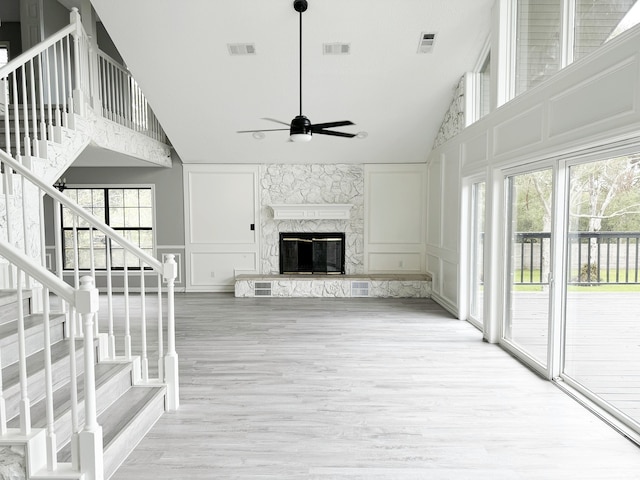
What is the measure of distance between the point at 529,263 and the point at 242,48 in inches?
167

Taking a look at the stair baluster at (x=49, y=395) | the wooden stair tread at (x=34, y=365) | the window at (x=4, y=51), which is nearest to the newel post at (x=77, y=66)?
the wooden stair tread at (x=34, y=365)

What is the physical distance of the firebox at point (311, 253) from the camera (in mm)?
8117

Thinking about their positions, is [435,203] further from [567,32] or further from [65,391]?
[65,391]

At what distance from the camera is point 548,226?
3.86 metres

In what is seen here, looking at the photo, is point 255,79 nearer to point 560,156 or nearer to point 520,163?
point 520,163

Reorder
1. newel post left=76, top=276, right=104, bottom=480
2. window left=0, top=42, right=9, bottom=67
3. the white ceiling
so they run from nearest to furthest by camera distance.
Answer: newel post left=76, top=276, right=104, bottom=480, the white ceiling, window left=0, top=42, right=9, bottom=67

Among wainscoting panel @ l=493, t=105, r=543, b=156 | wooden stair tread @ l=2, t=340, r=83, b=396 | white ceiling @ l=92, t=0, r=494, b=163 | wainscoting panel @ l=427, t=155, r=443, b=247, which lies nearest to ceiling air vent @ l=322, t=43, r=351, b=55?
white ceiling @ l=92, t=0, r=494, b=163

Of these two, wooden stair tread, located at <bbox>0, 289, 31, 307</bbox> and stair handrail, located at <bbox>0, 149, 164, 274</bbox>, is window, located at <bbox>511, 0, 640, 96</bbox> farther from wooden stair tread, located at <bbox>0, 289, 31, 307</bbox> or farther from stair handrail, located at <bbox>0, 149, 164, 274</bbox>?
wooden stair tread, located at <bbox>0, 289, 31, 307</bbox>

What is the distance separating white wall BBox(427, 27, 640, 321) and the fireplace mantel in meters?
1.81

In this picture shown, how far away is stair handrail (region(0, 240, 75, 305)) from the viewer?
1.99 metres

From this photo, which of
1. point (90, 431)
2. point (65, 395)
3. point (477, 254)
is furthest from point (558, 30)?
point (65, 395)

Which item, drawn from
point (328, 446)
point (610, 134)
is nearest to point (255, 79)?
point (610, 134)

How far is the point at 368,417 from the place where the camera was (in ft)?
10.1

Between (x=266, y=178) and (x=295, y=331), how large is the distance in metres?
3.63
